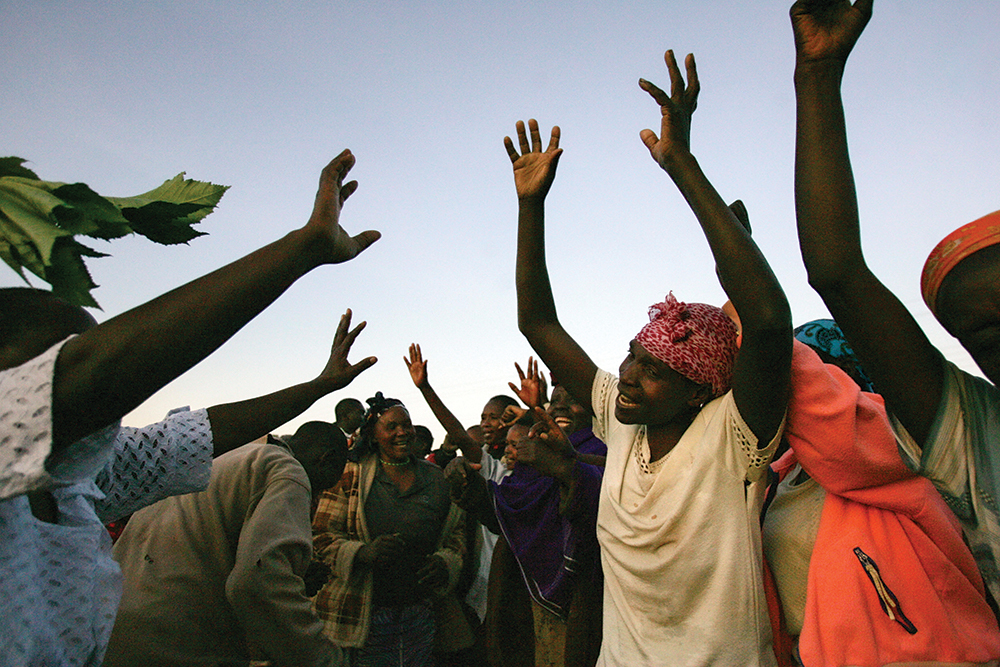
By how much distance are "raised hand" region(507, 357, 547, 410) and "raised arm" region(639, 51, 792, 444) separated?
2.75 metres

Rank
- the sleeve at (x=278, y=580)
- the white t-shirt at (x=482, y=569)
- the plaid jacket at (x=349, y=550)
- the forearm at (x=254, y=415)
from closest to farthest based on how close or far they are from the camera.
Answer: the forearm at (x=254, y=415) → the sleeve at (x=278, y=580) → the plaid jacket at (x=349, y=550) → the white t-shirt at (x=482, y=569)

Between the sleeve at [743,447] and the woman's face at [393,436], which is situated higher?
the sleeve at [743,447]

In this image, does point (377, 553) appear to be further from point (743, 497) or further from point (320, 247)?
point (320, 247)

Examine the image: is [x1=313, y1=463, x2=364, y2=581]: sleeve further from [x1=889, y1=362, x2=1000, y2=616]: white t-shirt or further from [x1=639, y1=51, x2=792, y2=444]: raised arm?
[x1=889, y1=362, x2=1000, y2=616]: white t-shirt

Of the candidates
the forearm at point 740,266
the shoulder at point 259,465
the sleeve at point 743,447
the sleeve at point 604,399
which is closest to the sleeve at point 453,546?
the shoulder at point 259,465

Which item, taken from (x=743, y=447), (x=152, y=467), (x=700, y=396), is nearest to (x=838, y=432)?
(x=743, y=447)

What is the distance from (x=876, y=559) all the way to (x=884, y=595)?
0.33 feet

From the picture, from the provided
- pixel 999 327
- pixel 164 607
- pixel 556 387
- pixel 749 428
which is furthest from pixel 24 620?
pixel 556 387

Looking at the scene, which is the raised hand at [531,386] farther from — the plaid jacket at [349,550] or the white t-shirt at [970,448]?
the white t-shirt at [970,448]

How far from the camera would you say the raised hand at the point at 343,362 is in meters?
3.09

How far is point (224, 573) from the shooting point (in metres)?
2.84

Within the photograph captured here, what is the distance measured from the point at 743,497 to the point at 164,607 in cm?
231

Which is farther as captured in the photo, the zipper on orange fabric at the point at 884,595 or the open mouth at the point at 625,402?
the open mouth at the point at 625,402

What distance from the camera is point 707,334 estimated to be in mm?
2566
